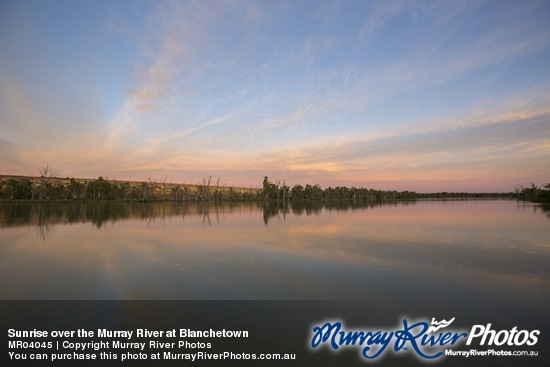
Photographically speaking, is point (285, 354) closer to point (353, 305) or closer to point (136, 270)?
point (353, 305)

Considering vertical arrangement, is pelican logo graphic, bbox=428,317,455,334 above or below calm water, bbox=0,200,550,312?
below

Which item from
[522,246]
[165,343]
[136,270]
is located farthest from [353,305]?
[522,246]

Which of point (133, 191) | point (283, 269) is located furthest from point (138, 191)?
point (283, 269)

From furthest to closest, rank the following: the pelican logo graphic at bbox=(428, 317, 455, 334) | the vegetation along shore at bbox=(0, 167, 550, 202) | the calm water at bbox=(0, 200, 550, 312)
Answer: the vegetation along shore at bbox=(0, 167, 550, 202), the calm water at bbox=(0, 200, 550, 312), the pelican logo graphic at bbox=(428, 317, 455, 334)

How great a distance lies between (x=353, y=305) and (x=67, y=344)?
6373 millimetres

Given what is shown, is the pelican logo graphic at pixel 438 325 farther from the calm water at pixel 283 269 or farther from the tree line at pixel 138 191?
the tree line at pixel 138 191

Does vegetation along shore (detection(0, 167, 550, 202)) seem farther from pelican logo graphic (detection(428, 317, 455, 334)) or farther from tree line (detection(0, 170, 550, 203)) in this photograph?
pelican logo graphic (detection(428, 317, 455, 334))

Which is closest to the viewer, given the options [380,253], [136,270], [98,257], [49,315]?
[49,315]

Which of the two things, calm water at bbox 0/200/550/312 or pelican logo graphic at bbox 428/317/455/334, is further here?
calm water at bbox 0/200/550/312

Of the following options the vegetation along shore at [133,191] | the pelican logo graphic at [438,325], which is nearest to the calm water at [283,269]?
the pelican logo graphic at [438,325]

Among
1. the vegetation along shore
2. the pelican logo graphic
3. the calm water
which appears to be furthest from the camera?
the vegetation along shore

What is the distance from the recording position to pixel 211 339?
5.95 metres

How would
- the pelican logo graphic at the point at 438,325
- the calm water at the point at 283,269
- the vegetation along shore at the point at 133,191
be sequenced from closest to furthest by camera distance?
the pelican logo graphic at the point at 438,325
the calm water at the point at 283,269
the vegetation along shore at the point at 133,191

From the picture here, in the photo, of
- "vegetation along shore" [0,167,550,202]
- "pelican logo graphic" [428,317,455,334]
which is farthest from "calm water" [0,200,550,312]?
"vegetation along shore" [0,167,550,202]
